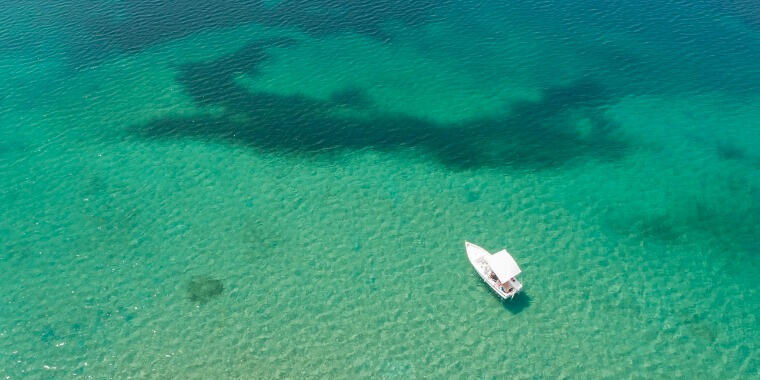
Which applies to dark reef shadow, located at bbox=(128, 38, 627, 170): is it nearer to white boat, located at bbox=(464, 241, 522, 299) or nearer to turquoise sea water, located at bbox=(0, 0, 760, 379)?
turquoise sea water, located at bbox=(0, 0, 760, 379)

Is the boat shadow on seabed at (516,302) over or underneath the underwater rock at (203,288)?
underneath

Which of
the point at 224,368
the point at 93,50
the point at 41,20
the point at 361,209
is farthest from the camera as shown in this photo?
the point at 41,20

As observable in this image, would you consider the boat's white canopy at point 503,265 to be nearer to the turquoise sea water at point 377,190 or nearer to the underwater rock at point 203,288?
the turquoise sea water at point 377,190

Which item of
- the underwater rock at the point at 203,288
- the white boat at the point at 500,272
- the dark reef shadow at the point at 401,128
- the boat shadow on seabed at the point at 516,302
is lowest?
the boat shadow on seabed at the point at 516,302

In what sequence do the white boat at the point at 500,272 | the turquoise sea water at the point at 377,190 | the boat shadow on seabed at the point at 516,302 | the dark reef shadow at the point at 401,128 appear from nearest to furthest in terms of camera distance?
the turquoise sea water at the point at 377,190 → the white boat at the point at 500,272 → the boat shadow on seabed at the point at 516,302 → the dark reef shadow at the point at 401,128

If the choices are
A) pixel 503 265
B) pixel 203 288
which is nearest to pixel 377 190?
pixel 503 265

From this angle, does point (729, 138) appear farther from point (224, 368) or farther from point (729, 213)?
point (224, 368)

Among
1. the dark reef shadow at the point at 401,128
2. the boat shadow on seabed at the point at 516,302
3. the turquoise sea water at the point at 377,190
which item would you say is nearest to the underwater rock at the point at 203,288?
the turquoise sea water at the point at 377,190

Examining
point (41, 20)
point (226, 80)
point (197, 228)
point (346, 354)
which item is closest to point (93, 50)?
point (41, 20)
